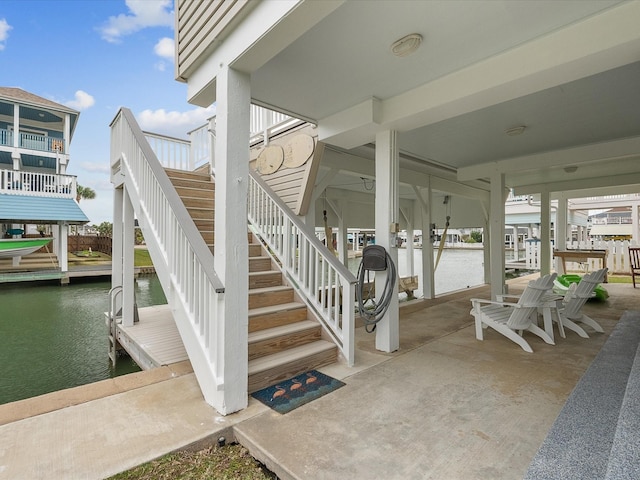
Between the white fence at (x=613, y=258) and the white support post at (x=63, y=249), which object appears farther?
the white support post at (x=63, y=249)

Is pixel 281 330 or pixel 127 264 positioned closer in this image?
pixel 281 330

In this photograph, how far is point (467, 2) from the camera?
2.14 metres

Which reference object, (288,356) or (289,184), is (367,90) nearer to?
(289,184)

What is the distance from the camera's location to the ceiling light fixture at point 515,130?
14.1 ft

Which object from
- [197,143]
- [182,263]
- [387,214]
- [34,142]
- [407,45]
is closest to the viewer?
[407,45]

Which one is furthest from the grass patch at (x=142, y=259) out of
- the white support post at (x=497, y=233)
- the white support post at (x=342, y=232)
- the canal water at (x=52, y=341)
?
the white support post at (x=497, y=233)

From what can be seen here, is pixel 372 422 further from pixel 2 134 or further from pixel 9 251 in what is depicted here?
pixel 2 134

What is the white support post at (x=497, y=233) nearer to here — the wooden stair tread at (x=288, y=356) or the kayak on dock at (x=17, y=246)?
the wooden stair tread at (x=288, y=356)

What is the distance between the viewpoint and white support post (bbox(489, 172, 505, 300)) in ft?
19.4

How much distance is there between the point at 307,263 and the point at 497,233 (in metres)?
4.04

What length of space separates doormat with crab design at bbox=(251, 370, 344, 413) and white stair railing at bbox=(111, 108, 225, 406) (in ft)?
1.35

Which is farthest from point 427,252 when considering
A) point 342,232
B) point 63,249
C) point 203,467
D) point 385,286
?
point 63,249

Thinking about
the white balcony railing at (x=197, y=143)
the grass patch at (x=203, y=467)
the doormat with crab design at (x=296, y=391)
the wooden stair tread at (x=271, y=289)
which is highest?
the white balcony railing at (x=197, y=143)

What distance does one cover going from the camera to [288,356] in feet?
9.96
